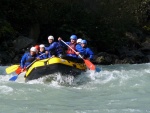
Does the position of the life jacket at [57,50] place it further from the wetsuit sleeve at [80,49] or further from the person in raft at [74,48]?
the wetsuit sleeve at [80,49]

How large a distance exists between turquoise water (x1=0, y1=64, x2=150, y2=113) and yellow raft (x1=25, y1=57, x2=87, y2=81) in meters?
0.17

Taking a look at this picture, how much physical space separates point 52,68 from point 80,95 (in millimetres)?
1485

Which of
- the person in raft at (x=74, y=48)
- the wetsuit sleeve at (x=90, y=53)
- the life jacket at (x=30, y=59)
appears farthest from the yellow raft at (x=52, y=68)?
the wetsuit sleeve at (x=90, y=53)

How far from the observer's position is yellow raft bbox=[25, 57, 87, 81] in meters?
9.59

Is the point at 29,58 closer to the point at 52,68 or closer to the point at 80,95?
the point at 52,68

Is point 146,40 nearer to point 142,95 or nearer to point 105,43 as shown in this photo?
→ point 105,43

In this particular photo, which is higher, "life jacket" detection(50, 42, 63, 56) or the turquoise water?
"life jacket" detection(50, 42, 63, 56)

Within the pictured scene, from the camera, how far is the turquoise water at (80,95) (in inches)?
280

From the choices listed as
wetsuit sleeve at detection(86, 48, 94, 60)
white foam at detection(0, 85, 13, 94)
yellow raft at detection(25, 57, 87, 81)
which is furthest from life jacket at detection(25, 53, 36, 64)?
white foam at detection(0, 85, 13, 94)

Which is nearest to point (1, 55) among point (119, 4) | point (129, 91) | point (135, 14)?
point (129, 91)

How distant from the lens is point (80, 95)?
27.8 ft

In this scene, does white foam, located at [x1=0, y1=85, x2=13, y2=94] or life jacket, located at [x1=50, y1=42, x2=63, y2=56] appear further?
life jacket, located at [x1=50, y1=42, x2=63, y2=56]

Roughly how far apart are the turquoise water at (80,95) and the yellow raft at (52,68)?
168 mm

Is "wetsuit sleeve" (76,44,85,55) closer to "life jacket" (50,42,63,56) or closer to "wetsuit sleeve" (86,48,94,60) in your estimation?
"wetsuit sleeve" (86,48,94,60)
